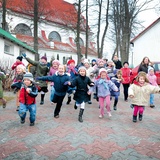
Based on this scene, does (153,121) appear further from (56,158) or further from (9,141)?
(9,141)

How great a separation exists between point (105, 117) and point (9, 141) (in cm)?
296

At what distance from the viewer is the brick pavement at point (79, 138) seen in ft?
11.9

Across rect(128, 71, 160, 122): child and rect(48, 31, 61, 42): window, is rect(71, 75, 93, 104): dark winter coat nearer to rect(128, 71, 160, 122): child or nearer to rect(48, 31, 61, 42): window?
rect(128, 71, 160, 122): child

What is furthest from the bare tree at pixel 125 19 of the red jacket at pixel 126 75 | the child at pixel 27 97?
the child at pixel 27 97

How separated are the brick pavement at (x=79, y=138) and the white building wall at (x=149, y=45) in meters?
21.0

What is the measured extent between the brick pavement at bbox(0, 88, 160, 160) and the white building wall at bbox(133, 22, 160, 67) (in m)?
21.0

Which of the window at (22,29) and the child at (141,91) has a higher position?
the window at (22,29)

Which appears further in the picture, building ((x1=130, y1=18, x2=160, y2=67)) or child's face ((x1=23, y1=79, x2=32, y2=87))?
building ((x1=130, y1=18, x2=160, y2=67))

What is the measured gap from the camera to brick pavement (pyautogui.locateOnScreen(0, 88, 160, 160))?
11.9ft

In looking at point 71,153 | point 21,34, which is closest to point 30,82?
point 71,153

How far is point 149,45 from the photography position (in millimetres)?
26484

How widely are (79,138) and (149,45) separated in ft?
80.1

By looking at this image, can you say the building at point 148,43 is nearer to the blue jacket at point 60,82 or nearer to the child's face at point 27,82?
the blue jacket at point 60,82

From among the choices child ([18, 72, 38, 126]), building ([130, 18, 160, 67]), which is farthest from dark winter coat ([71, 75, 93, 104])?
building ([130, 18, 160, 67])
